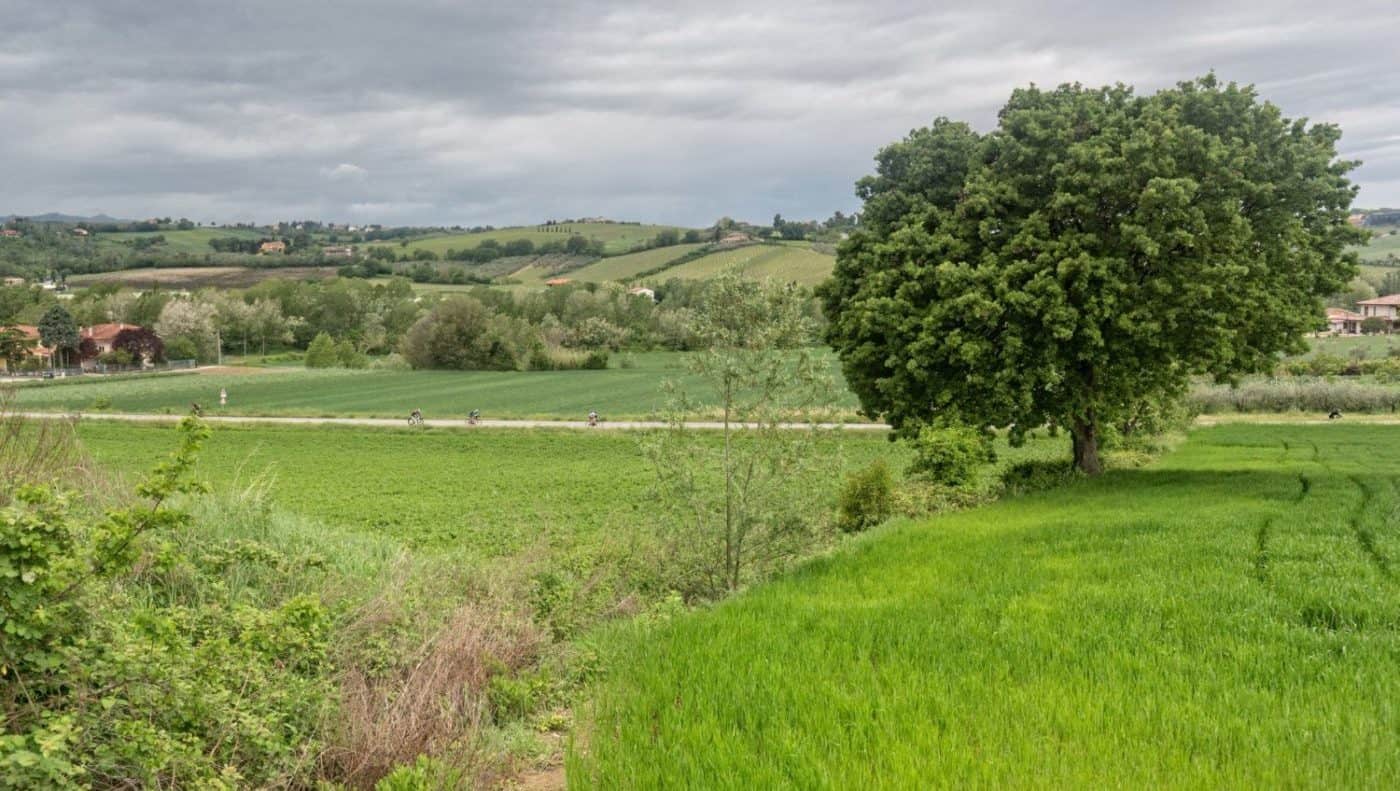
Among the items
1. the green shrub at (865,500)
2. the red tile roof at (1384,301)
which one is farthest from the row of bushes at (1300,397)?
the red tile roof at (1384,301)

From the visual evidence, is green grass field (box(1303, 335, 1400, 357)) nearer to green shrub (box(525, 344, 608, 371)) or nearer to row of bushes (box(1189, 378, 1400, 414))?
row of bushes (box(1189, 378, 1400, 414))

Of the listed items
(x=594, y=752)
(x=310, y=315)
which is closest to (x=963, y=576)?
(x=594, y=752)

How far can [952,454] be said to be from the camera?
22172 millimetres

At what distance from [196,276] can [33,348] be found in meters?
75.1

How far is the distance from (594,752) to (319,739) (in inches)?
90.0

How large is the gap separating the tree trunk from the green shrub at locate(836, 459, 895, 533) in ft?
28.7

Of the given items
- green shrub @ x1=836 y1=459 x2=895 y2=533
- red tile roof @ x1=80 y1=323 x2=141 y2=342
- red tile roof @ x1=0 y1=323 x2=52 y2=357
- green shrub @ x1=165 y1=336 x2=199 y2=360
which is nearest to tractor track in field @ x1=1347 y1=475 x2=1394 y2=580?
green shrub @ x1=836 y1=459 x2=895 y2=533

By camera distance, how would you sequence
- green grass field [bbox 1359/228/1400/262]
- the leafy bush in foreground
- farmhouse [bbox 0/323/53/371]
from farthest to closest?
green grass field [bbox 1359/228/1400/262] → farmhouse [bbox 0/323/53/371] → the leafy bush in foreground

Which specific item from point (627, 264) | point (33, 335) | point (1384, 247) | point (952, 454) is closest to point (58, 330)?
point (33, 335)

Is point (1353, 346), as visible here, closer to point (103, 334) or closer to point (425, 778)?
point (425, 778)

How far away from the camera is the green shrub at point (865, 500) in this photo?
21.0m

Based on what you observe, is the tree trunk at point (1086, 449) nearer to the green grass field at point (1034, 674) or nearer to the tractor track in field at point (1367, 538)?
the tractor track in field at point (1367, 538)

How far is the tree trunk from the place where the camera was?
26.6 metres

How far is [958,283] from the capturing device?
21.8m
